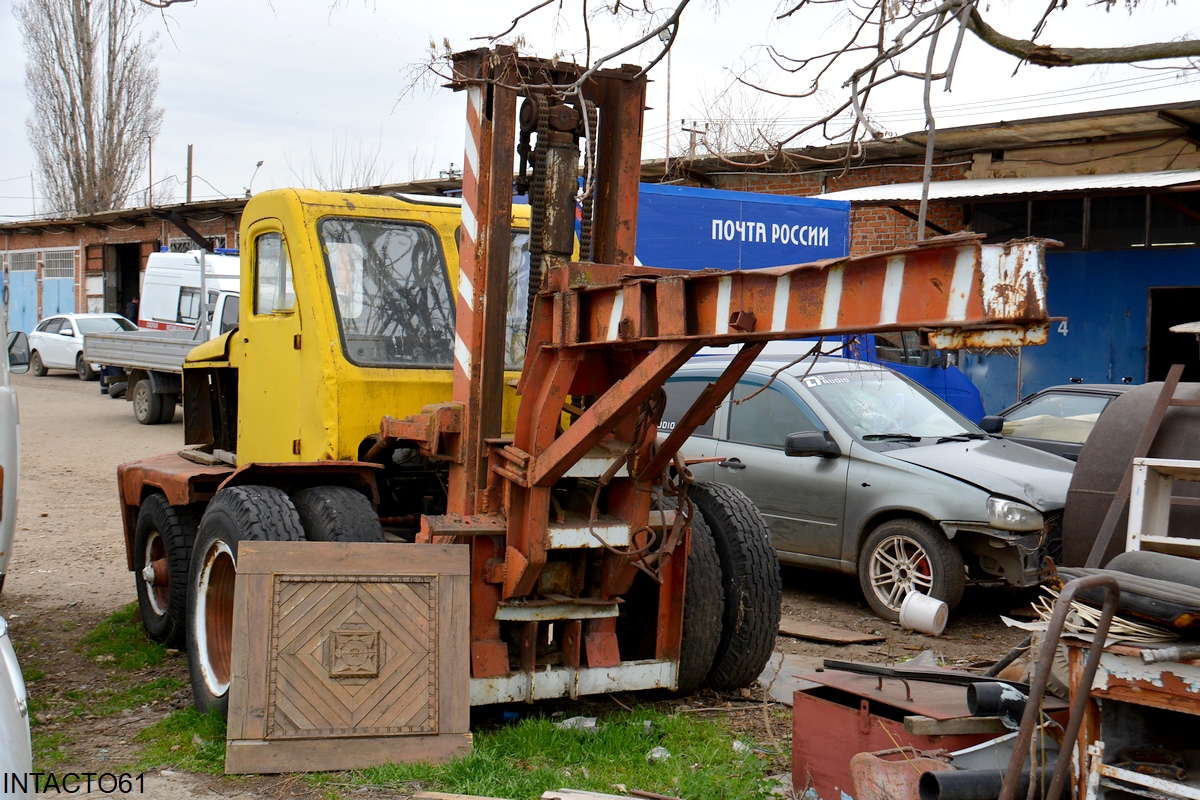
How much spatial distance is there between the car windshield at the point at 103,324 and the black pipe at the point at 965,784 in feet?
84.2

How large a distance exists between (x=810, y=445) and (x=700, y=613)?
2569 mm

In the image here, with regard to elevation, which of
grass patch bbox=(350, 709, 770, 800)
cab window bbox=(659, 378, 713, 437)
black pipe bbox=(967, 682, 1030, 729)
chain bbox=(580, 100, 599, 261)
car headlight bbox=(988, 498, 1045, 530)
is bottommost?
grass patch bbox=(350, 709, 770, 800)

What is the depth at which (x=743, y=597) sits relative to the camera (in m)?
5.36

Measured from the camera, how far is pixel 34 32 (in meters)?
37.9

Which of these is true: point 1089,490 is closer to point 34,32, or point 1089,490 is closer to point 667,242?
point 667,242

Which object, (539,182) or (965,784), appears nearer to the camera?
(965,784)

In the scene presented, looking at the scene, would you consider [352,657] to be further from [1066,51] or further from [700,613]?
[1066,51]

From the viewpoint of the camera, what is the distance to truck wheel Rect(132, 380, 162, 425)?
18.6 metres

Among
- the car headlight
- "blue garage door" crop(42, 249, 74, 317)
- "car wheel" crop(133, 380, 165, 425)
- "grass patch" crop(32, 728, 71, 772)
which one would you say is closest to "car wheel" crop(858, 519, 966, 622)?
the car headlight

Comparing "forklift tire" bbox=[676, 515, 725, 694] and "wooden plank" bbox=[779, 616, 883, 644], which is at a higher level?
"forklift tire" bbox=[676, 515, 725, 694]

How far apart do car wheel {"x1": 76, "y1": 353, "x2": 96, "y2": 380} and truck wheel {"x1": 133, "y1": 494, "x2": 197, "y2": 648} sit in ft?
72.3

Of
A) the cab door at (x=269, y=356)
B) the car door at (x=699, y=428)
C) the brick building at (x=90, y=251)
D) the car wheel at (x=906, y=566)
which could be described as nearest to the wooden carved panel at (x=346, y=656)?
the cab door at (x=269, y=356)

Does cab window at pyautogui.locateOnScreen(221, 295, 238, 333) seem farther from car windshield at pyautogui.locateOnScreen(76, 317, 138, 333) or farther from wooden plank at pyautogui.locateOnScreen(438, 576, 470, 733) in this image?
wooden plank at pyautogui.locateOnScreen(438, 576, 470, 733)

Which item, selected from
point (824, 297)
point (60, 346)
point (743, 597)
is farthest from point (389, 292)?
point (60, 346)
